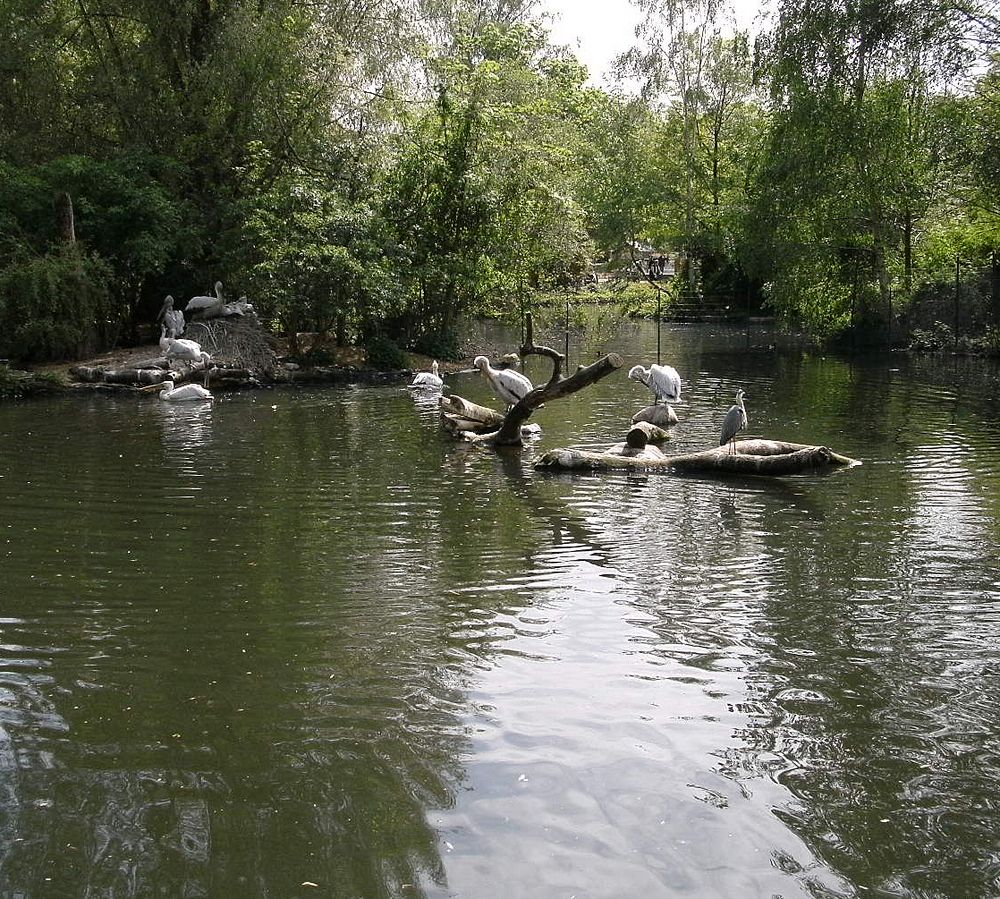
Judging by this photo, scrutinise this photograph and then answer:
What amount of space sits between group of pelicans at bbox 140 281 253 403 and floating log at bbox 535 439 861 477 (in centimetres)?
875

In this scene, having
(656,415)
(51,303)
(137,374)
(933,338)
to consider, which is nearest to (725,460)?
(656,415)

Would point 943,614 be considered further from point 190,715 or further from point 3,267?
point 3,267

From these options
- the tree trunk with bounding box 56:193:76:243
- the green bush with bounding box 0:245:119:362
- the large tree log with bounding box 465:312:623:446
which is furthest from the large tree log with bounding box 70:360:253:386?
the large tree log with bounding box 465:312:623:446

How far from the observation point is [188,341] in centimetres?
2095

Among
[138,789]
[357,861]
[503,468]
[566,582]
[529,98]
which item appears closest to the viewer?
[357,861]

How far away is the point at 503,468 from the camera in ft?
42.7

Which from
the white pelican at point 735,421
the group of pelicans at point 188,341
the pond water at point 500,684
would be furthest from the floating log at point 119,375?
the white pelican at point 735,421

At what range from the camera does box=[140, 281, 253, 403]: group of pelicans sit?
62.9 feet

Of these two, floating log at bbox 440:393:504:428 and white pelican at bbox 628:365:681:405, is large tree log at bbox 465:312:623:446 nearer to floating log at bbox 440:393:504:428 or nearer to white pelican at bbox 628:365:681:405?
floating log at bbox 440:393:504:428

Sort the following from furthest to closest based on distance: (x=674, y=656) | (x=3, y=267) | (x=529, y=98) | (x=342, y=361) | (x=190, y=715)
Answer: (x=529, y=98), (x=342, y=361), (x=3, y=267), (x=674, y=656), (x=190, y=715)

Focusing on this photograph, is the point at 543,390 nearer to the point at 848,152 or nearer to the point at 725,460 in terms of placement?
the point at 725,460

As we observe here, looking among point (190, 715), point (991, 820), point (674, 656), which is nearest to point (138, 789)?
point (190, 715)

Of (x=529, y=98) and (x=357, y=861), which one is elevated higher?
(x=529, y=98)

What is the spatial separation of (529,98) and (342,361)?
8015 millimetres
